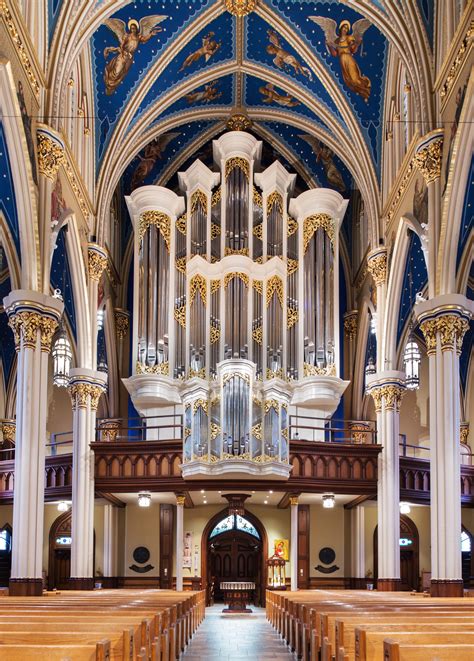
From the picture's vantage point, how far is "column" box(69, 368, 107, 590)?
23047 millimetres

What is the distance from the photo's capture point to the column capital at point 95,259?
934 inches

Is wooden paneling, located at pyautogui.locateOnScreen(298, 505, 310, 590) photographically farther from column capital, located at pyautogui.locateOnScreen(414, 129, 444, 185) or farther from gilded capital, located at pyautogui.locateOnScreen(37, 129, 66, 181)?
gilded capital, located at pyautogui.locateOnScreen(37, 129, 66, 181)

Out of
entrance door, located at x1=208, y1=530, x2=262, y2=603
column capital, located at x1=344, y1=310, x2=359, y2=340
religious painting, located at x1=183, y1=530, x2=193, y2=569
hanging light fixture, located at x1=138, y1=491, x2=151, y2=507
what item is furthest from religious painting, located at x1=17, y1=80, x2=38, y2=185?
entrance door, located at x1=208, y1=530, x2=262, y2=603

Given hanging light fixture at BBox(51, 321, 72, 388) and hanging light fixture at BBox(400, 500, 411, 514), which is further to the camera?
hanging light fixture at BBox(400, 500, 411, 514)

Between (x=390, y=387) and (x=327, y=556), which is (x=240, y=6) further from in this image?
(x=327, y=556)

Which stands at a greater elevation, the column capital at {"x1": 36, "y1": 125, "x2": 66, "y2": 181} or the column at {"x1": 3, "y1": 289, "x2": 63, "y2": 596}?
the column capital at {"x1": 36, "y1": 125, "x2": 66, "y2": 181}

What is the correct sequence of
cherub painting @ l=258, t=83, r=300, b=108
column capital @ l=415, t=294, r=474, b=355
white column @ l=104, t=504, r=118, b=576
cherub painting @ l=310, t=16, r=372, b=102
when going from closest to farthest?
1. column capital @ l=415, t=294, r=474, b=355
2. cherub painting @ l=310, t=16, r=372, b=102
3. cherub painting @ l=258, t=83, r=300, b=108
4. white column @ l=104, t=504, r=118, b=576

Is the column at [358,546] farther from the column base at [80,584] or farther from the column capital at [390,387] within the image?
the column base at [80,584]

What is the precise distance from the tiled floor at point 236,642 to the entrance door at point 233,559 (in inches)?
305

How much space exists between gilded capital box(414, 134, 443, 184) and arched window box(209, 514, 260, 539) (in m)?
14.9

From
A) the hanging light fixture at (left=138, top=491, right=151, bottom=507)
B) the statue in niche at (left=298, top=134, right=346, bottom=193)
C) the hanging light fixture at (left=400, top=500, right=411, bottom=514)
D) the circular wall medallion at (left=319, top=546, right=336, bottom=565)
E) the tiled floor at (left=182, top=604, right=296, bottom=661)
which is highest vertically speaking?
the statue in niche at (left=298, top=134, right=346, bottom=193)

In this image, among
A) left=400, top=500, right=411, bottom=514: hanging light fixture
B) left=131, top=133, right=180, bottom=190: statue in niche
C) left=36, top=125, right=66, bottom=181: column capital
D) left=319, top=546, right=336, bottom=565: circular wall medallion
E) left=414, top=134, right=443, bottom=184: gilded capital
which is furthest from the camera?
left=131, top=133, right=180, bottom=190: statue in niche

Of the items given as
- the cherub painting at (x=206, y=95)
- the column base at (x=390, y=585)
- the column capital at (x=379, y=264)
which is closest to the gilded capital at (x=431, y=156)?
the column capital at (x=379, y=264)

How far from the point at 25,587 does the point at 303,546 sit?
1251cm
